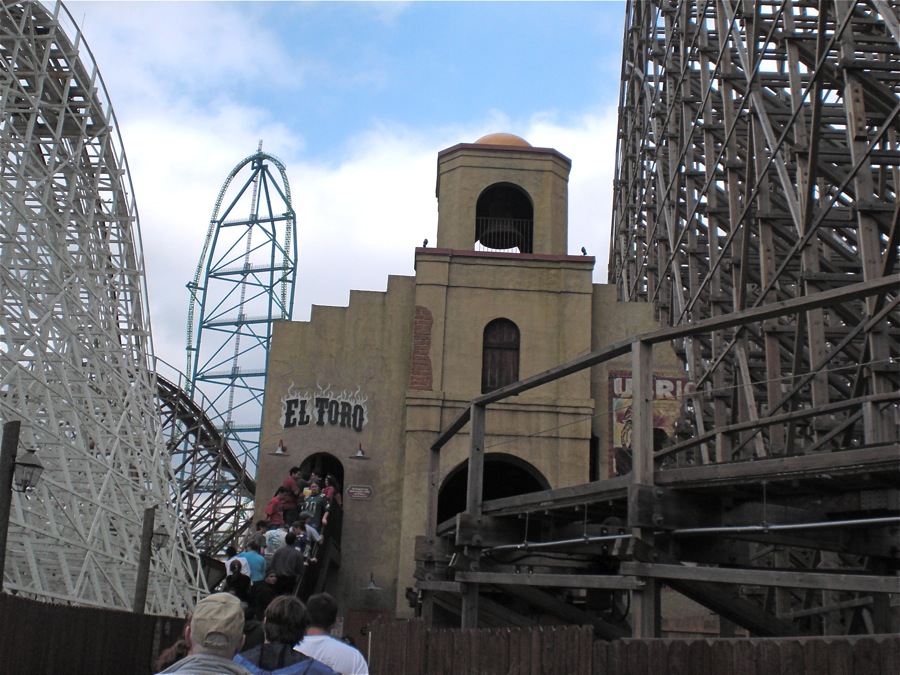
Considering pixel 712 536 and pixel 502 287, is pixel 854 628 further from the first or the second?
pixel 502 287

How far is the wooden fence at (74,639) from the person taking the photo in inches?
408

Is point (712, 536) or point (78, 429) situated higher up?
point (78, 429)

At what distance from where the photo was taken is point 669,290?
29219 millimetres

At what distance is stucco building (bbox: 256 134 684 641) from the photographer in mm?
21797

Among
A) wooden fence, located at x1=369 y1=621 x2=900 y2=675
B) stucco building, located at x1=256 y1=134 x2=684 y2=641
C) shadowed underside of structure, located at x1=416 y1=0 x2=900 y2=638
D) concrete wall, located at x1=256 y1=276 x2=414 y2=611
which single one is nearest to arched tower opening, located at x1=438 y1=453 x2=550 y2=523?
stucco building, located at x1=256 y1=134 x2=684 y2=641

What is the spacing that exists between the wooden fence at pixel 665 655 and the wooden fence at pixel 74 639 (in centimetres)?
521

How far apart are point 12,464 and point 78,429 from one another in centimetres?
1126

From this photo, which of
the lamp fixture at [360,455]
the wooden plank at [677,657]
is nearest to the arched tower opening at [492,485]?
the lamp fixture at [360,455]

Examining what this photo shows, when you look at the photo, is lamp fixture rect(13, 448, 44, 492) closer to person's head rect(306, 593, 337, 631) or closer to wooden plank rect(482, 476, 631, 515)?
wooden plank rect(482, 476, 631, 515)

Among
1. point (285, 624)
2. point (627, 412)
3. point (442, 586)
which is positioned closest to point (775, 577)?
point (285, 624)

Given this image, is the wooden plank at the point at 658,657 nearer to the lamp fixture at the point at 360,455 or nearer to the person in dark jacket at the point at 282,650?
the person in dark jacket at the point at 282,650

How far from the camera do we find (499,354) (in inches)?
899

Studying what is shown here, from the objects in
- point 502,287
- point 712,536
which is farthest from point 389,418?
point 712,536

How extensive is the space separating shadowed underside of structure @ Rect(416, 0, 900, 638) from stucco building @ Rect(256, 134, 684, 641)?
6.47ft
